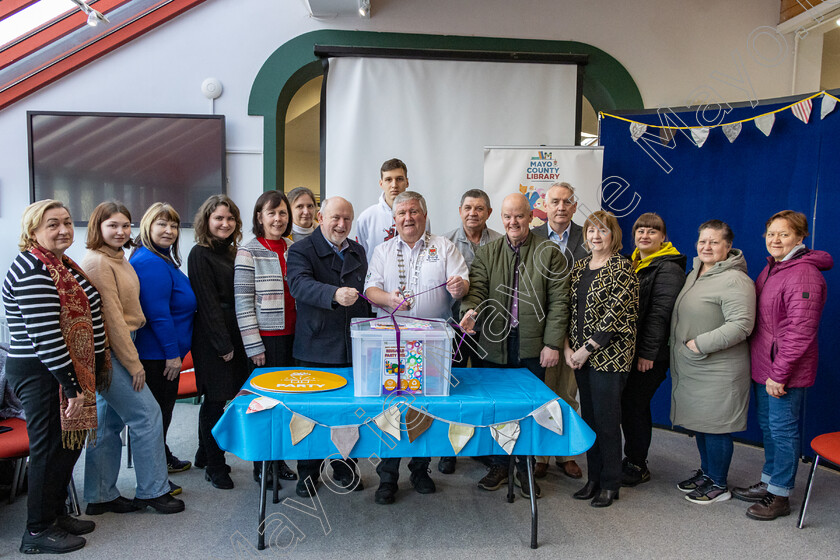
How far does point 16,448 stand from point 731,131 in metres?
4.43

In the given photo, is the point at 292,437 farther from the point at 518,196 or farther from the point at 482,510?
the point at 518,196

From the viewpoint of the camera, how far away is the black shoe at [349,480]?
2935mm

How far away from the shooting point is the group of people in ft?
8.51

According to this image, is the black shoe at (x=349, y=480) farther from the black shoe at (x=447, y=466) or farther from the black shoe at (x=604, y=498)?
the black shoe at (x=604, y=498)

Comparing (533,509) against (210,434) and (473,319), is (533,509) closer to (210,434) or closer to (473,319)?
(473,319)

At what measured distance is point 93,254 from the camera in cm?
244

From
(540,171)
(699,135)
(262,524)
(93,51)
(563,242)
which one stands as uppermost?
(93,51)

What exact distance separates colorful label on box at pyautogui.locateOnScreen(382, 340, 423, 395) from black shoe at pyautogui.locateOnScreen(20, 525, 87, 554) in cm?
143

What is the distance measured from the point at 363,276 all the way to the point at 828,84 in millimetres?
5510

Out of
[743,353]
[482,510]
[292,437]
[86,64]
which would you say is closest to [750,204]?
[743,353]

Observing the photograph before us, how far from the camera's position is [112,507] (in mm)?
2635

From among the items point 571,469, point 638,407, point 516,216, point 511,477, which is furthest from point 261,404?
point 638,407

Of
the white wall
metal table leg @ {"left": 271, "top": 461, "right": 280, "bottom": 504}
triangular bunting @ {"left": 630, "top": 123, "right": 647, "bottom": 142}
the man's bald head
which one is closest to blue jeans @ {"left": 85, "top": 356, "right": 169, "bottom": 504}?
metal table leg @ {"left": 271, "top": 461, "right": 280, "bottom": 504}

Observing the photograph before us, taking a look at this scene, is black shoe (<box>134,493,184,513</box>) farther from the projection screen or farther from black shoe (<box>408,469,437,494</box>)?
the projection screen
